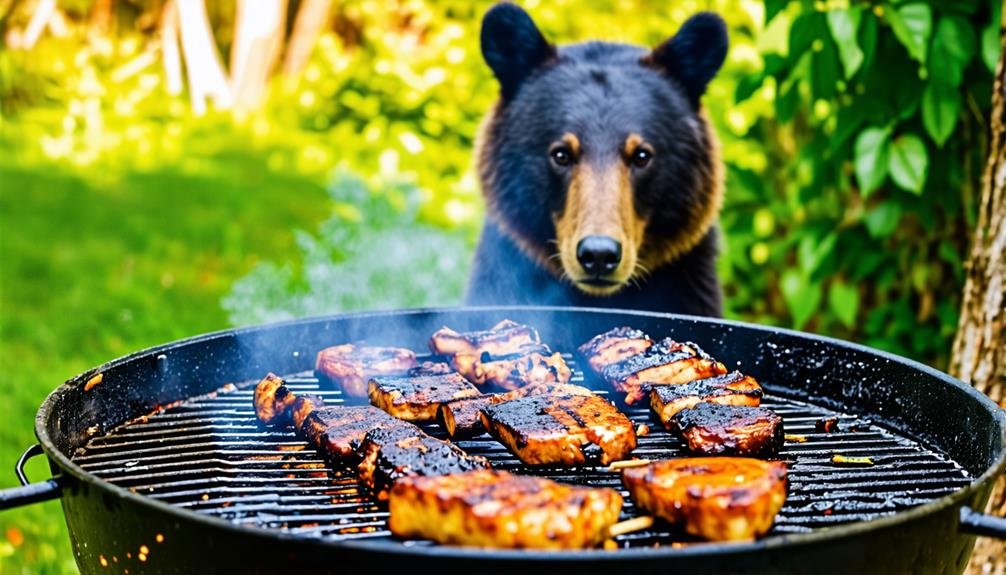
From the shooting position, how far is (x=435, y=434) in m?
2.40

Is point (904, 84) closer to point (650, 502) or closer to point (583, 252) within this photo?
point (583, 252)

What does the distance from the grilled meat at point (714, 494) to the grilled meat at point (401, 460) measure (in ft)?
1.13

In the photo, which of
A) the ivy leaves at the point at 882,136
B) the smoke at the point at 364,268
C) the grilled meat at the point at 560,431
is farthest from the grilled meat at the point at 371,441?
the smoke at the point at 364,268

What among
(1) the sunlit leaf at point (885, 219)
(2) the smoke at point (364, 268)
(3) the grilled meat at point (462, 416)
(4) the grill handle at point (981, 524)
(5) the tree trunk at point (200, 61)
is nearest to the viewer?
(4) the grill handle at point (981, 524)

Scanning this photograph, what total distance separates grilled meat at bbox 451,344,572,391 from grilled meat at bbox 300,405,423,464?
1.34 feet

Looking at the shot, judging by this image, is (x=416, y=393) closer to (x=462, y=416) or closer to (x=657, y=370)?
(x=462, y=416)

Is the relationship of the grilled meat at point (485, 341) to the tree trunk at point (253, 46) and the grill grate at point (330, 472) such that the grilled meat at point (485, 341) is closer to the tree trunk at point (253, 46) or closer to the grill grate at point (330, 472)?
the grill grate at point (330, 472)

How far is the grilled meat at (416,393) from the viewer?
2.39 meters

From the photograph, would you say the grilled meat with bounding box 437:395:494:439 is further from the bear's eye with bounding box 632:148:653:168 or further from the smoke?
the smoke

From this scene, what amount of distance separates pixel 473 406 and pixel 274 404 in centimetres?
49

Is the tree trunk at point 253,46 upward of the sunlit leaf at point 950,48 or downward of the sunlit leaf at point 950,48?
upward

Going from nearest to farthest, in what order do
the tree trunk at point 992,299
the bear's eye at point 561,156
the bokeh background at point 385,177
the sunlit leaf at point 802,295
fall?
the tree trunk at point 992,299 < the bokeh background at point 385,177 < the bear's eye at point 561,156 < the sunlit leaf at point 802,295

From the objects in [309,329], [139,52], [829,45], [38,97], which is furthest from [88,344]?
[139,52]

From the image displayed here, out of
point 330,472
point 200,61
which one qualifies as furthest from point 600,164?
point 200,61
